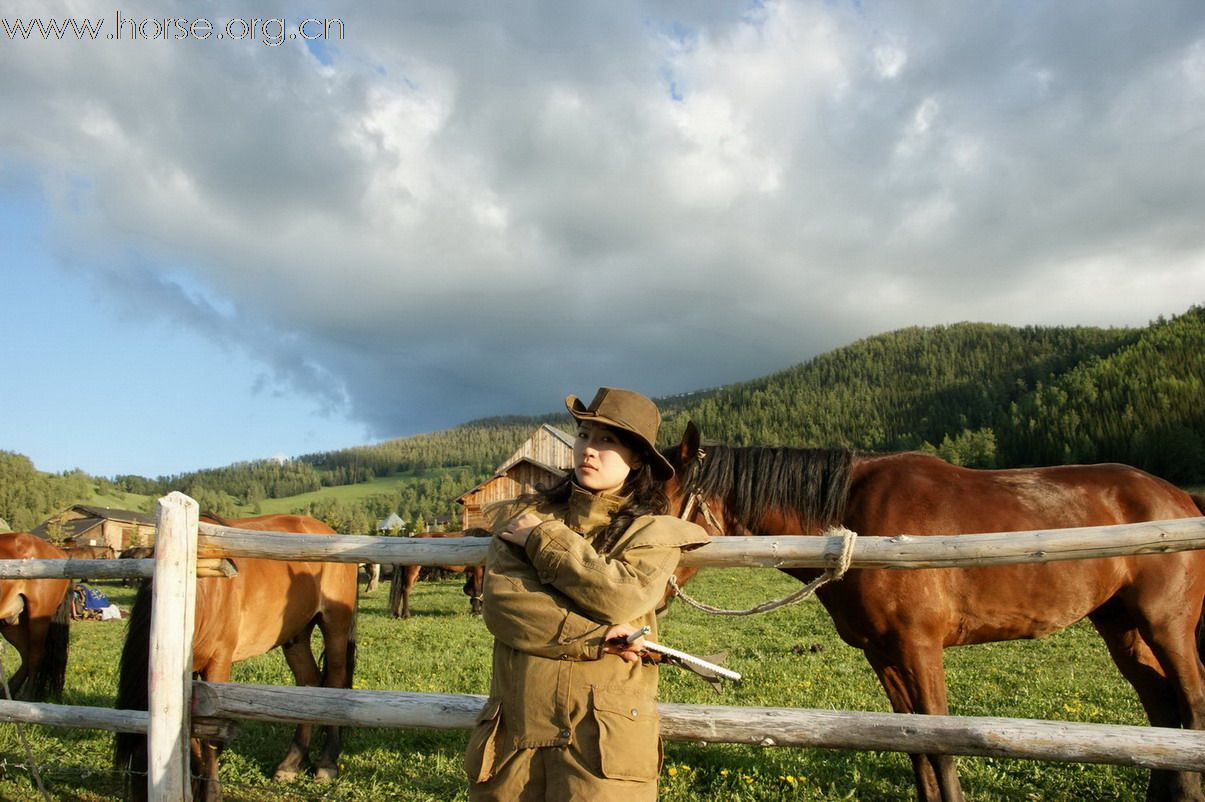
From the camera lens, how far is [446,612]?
1836 cm

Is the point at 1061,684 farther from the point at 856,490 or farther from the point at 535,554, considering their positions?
the point at 535,554

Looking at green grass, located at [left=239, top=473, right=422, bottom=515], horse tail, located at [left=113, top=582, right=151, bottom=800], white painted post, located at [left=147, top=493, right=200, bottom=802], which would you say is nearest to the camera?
white painted post, located at [left=147, top=493, right=200, bottom=802]

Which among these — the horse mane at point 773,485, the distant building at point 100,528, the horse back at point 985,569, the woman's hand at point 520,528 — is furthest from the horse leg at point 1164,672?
the distant building at point 100,528

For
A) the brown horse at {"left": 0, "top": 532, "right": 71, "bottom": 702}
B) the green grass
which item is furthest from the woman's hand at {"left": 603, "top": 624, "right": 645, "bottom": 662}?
the green grass

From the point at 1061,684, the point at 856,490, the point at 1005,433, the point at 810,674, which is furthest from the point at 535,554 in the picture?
the point at 1005,433

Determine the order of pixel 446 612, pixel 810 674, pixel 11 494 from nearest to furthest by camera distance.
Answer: pixel 810 674
pixel 446 612
pixel 11 494

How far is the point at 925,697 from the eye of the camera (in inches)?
159

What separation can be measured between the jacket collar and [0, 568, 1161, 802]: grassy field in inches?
A: 126

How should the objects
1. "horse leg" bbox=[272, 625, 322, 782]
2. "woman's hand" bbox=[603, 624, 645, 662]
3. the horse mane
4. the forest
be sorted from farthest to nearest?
the forest, "horse leg" bbox=[272, 625, 322, 782], the horse mane, "woman's hand" bbox=[603, 624, 645, 662]

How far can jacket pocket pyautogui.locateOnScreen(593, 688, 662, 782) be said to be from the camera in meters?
2.06

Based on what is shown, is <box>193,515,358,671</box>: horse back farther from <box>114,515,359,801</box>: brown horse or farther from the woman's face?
the woman's face

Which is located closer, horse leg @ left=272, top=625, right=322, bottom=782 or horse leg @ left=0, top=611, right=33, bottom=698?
horse leg @ left=272, top=625, right=322, bottom=782

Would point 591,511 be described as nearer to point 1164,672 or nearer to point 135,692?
point 135,692

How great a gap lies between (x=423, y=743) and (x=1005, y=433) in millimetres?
97441
